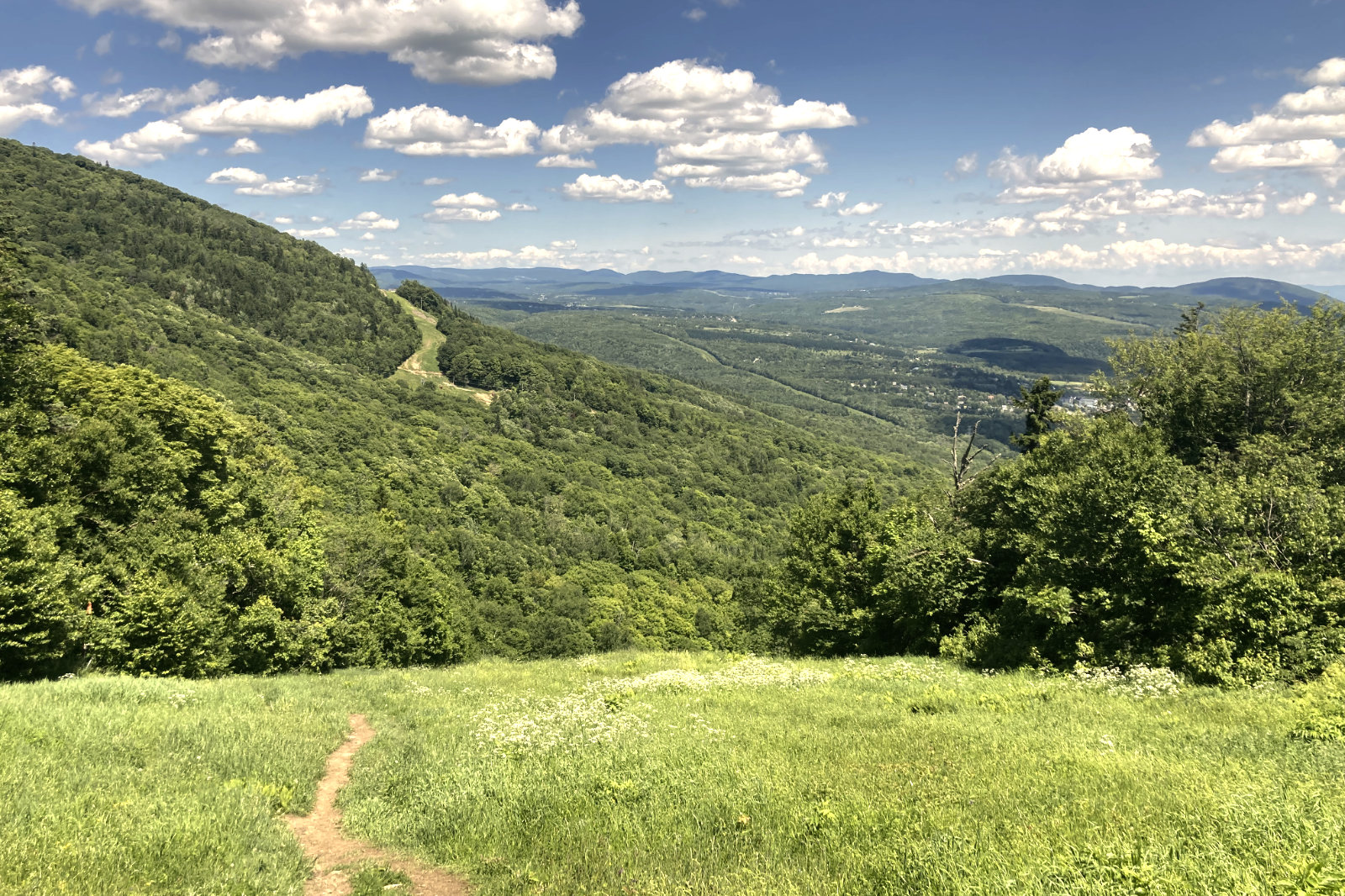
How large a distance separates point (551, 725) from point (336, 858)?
5660mm

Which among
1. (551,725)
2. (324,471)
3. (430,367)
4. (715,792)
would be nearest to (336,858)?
(715,792)

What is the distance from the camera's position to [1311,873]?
537 centimetres

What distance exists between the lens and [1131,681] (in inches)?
634

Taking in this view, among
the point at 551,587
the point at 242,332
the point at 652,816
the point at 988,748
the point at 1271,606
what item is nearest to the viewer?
the point at 652,816

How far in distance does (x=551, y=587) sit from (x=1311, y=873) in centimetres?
8255

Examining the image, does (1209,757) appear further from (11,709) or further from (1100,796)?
(11,709)

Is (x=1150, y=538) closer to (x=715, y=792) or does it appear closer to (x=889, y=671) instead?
(x=889, y=671)

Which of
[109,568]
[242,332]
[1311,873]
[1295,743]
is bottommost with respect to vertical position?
[109,568]

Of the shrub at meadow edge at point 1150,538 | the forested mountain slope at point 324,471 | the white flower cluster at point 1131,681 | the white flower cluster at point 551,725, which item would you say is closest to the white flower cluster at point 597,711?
the white flower cluster at point 551,725

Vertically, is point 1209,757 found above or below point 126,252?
below

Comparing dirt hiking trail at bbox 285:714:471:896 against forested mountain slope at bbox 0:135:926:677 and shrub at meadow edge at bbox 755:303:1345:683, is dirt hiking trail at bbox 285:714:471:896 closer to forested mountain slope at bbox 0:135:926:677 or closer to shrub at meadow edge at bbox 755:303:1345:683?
forested mountain slope at bbox 0:135:926:677

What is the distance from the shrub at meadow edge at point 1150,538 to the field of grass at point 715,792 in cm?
305

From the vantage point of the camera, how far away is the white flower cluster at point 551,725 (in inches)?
515

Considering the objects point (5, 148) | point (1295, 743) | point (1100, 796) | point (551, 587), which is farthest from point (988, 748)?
point (5, 148)
